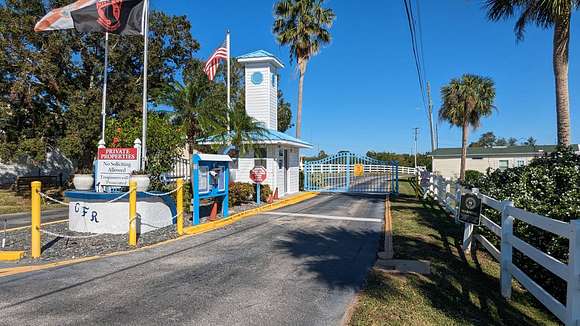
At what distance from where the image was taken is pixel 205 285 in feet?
17.0

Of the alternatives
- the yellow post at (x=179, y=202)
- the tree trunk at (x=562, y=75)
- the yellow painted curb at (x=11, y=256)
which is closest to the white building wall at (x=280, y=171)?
the yellow post at (x=179, y=202)

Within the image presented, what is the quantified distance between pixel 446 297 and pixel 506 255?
3.63ft

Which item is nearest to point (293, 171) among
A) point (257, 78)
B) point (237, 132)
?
point (257, 78)

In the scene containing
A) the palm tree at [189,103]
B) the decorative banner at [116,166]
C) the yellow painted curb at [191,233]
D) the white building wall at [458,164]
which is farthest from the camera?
the white building wall at [458,164]

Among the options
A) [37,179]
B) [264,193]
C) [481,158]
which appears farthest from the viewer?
[481,158]

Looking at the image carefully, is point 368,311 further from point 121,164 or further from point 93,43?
point 93,43

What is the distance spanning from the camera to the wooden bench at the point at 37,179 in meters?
19.6

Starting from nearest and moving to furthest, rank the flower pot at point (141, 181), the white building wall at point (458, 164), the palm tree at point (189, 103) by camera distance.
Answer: the flower pot at point (141, 181), the palm tree at point (189, 103), the white building wall at point (458, 164)

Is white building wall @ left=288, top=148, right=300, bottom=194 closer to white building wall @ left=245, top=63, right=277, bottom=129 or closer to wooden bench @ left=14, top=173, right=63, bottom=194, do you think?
white building wall @ left=245, top=63, right=277, bottom=129

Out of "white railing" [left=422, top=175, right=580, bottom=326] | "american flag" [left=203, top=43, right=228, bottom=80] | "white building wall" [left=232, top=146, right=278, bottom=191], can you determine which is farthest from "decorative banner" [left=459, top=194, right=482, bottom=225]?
"white building wall" [left=232, top=146, right=278, bottom=191]

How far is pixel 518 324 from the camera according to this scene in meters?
4.08

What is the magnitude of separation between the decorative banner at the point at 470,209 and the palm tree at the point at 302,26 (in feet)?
57.4

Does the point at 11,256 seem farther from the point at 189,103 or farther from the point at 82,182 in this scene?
the point at 189,103

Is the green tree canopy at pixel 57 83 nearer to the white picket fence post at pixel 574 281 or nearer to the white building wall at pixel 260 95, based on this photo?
the white building wall at pixel 260 95
